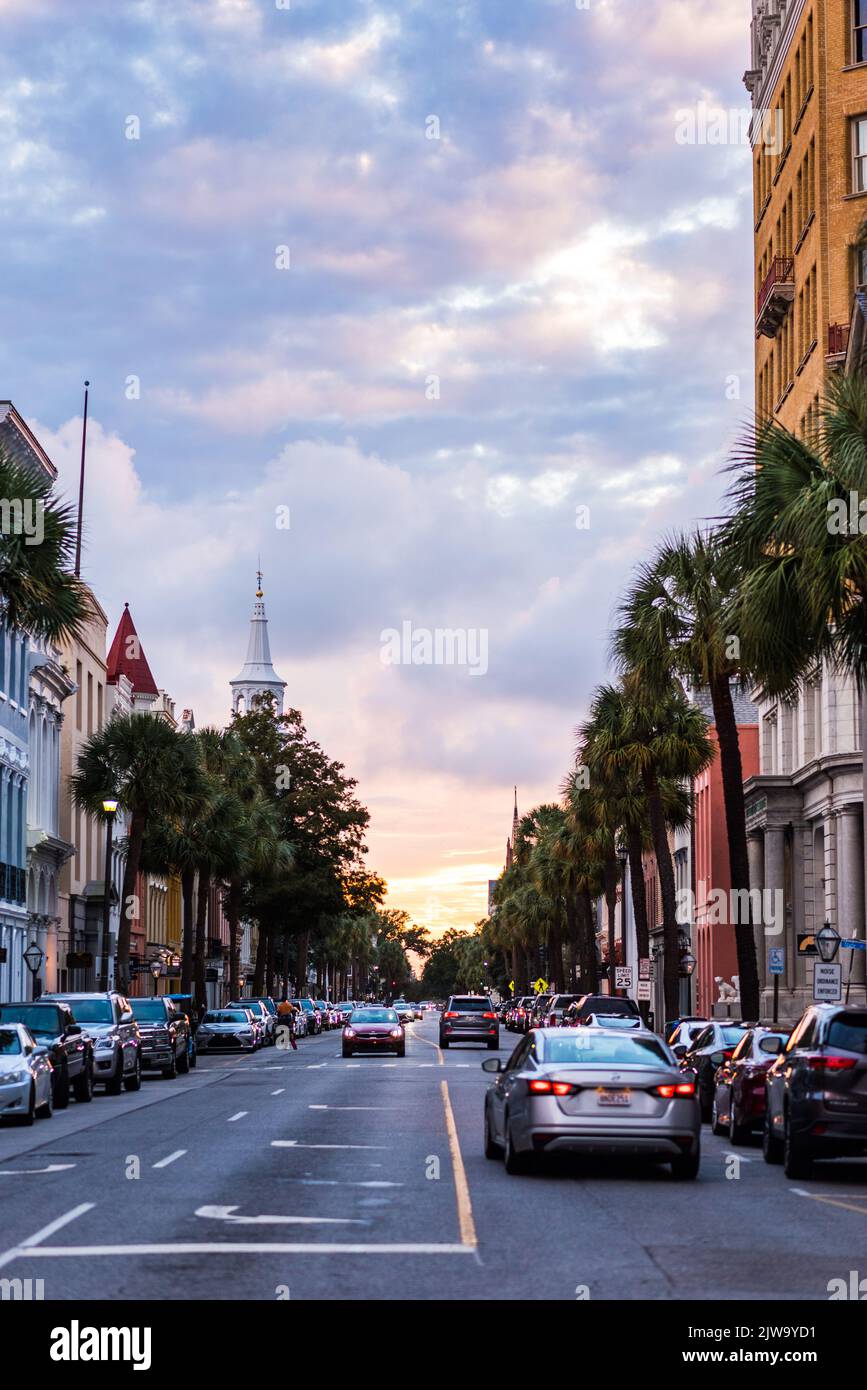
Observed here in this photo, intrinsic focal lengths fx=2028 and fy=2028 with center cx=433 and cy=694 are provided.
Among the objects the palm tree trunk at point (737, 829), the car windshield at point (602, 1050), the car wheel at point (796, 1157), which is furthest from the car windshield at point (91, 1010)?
the car wheel at point (796, 1157)

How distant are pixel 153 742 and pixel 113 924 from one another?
20496 mm

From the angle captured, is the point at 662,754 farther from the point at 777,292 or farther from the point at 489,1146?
the point at 489,1146

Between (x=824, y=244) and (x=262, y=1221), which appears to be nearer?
(x=262, y=1221)

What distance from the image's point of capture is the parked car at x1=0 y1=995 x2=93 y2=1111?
1233 inches

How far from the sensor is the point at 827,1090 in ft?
60.1

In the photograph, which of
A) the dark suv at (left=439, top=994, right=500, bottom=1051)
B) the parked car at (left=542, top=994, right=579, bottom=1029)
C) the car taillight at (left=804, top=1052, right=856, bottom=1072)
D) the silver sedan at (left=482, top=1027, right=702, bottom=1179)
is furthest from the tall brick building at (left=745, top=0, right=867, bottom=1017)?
the silver sedan at (left=482, top=1027, right=702, bottom=1179)

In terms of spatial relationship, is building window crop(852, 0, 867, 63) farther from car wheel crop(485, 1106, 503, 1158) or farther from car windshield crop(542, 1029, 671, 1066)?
car windshield crop(542, 1029, 671, 1066)

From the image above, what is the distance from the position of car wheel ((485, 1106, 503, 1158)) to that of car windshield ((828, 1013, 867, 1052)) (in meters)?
3.50

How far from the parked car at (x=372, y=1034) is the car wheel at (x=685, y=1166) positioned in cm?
3502

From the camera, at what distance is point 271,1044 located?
71625 millimetres

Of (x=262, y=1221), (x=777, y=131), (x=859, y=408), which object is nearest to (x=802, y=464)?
(x=859, y=408)

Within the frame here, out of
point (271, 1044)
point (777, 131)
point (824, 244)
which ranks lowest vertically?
point (271, 1044)
